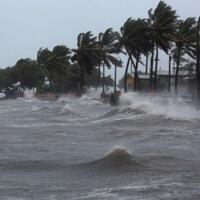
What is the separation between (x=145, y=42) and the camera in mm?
67438

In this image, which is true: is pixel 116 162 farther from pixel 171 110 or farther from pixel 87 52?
pixel 87 52

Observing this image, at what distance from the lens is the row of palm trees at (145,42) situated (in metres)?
61.1

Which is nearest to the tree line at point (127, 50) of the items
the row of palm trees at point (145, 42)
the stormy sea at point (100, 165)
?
the row of palm trees at point (145, 42)

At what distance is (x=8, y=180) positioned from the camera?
12008mm

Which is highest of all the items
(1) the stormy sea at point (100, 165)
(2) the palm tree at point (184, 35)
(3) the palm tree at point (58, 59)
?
(2) the palm tree at point (184, 35)

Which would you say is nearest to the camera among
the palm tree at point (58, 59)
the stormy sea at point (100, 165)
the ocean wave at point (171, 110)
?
the stormy sea at point (100, 165)

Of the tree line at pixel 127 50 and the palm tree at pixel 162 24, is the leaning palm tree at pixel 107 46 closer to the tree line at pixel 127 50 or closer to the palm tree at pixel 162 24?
the tree line at pixel 127 50

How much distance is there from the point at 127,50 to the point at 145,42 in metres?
3.98

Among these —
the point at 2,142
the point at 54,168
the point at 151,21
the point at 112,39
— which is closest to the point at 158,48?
the point at 151,21

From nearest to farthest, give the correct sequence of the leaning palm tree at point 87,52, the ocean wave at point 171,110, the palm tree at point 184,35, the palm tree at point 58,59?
the ocean wave at point 171,110, the palm tree at point 184,35, the leaning palm tree at point 87,52, the palm tree at point 58,59

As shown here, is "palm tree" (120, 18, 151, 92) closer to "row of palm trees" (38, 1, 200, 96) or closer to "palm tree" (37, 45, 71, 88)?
"row of palm trees" (38, 1, 200, 96)

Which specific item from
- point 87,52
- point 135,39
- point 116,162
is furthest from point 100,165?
point 87,52

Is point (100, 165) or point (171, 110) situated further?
point (171, 110)

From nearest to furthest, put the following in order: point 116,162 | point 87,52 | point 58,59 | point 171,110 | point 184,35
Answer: point 116,162
point 171,110
point 184,35
point 87,52
point 58,59
